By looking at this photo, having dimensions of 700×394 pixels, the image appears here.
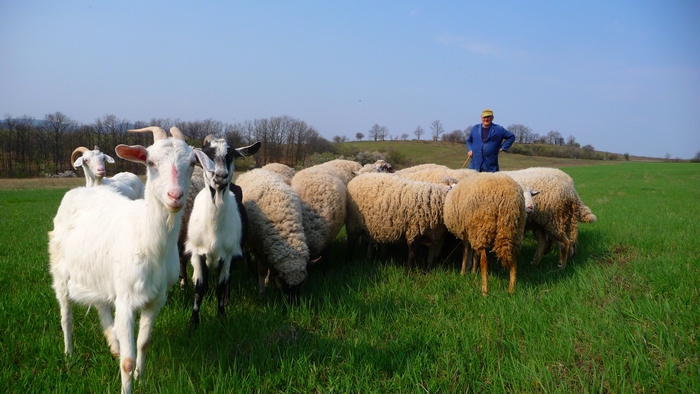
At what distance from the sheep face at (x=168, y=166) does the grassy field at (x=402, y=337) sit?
1.47 m

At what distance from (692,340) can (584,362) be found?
1.02 metres

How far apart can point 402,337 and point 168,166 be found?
9.35 ft

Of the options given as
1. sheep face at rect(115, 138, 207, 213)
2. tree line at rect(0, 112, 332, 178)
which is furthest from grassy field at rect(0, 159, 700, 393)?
tree line at rect(0, 112, 332, 178)

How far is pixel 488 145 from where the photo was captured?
8.64m

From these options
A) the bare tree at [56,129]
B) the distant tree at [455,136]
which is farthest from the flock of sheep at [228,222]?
the distant tree at [455,136]

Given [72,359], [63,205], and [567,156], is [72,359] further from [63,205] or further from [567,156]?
[567,156]

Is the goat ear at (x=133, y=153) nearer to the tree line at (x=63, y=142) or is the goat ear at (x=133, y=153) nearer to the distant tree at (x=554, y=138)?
the tree line at (x=63, y=142)

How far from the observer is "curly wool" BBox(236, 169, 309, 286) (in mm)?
5352

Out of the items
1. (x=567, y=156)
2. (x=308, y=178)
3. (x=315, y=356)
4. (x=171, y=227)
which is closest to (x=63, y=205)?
(x=171, y=227)

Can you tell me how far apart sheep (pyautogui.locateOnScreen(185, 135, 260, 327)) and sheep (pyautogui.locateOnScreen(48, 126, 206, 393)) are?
2.87 ft

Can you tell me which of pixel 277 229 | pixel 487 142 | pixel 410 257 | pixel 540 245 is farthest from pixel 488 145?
pixel 277 229

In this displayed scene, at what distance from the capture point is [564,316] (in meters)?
4.30

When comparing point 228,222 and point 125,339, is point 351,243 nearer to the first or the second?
point 228,222

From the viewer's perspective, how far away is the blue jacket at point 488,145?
8.58 m
